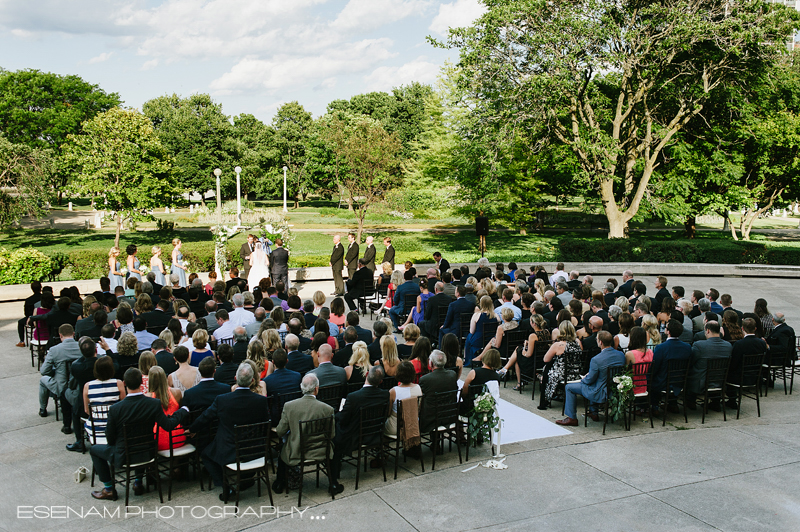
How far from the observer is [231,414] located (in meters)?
6.10

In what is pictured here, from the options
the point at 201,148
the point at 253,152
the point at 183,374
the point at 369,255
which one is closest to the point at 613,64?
the point at 369,255

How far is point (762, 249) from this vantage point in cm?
2434

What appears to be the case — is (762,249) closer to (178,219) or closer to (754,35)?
(754,35)

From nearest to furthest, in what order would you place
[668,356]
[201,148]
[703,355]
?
[668,356], [703,355], [201,148]

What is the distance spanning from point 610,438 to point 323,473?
151 inches

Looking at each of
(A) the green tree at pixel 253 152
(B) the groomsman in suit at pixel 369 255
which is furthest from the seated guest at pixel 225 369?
(A) the green tree at pixel 253 152

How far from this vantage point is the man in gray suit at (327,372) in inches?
279

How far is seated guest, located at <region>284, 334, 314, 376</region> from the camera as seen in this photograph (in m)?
7.63

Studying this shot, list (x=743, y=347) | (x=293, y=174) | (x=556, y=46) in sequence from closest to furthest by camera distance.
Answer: (x=743, y=347) → (x=556, y=46) → (x=293, y=174)

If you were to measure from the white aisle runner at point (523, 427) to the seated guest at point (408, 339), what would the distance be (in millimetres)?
1652

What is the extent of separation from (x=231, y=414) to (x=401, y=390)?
1.91 metres

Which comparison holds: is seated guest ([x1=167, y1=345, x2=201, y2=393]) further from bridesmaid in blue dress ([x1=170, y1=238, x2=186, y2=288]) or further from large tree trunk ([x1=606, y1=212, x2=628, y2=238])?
large tree trunk ([x1=606, y1=212, x2=628, y2=238])

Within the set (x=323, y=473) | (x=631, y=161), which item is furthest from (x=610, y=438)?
(x=631, y=161)

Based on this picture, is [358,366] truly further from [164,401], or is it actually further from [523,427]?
→ [523,427]
